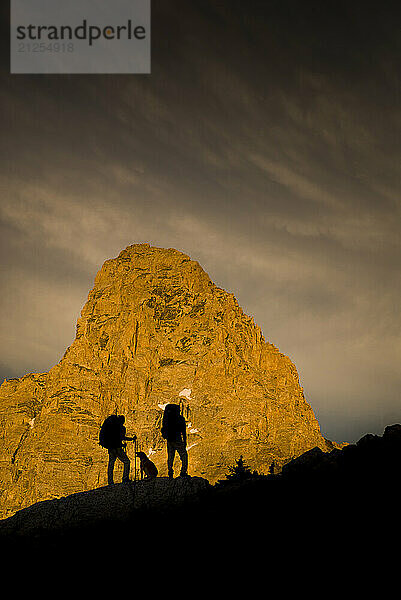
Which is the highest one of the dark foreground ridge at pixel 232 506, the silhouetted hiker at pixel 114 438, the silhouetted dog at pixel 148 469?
the silhouetted hiker at pixel 114 438

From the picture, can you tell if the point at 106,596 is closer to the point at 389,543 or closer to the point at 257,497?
the point at 257,497

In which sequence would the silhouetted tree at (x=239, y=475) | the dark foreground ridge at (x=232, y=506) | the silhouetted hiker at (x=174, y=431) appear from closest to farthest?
the dark foreground ridge at (x=232, y=506) → the silhouetted tree at (x=239, y=475) → the silhouetted hiker at (x=174, y=431)

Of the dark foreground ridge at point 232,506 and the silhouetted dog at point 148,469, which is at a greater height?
the silhouetted dog at point 148,469

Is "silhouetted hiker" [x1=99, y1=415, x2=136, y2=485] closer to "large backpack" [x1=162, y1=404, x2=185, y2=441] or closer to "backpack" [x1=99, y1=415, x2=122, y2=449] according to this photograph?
"backpack" [x1=99, y1=415, x2=122, y2=449]

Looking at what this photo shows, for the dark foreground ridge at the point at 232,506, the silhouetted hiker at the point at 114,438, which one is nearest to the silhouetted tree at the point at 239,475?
the dark foreground ridge at the point at 232,506

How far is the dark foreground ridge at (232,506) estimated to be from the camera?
9.16m

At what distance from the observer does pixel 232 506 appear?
1028cm

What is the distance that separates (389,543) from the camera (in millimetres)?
7961

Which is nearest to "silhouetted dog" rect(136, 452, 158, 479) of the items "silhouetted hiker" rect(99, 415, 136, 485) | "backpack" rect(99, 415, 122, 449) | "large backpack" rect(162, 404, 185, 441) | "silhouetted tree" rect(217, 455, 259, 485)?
"silhouetted hiker" rect(99, 415, 136, 485)

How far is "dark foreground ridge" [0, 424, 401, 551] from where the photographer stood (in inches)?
361

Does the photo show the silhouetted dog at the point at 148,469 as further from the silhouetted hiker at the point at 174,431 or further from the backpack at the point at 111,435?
the backpack at the point at 111,435

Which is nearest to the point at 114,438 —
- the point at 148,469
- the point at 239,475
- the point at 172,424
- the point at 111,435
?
the point at 111,435

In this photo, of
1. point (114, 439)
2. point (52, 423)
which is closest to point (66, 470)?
point (52, 423)

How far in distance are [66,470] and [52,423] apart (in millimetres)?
21277
